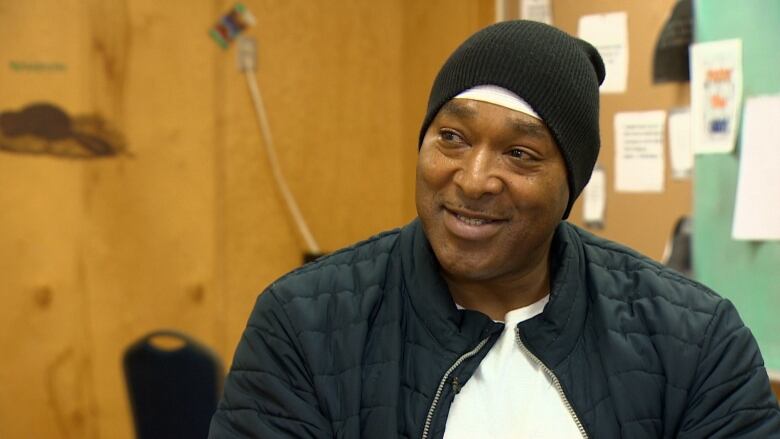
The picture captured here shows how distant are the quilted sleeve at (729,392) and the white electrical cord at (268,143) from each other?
178cm

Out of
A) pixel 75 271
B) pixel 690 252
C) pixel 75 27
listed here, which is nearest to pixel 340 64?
pixel 75 27

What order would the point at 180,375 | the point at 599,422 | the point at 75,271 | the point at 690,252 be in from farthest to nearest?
1. the point at 75,271
2. the point at 690,252
3. the point at 180,375
4. the point at 599,422

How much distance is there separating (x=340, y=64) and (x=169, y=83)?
2.15 ft

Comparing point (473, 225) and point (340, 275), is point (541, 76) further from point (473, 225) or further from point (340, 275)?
point (340, 275)

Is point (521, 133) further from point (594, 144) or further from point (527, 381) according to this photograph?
point (527, 381)

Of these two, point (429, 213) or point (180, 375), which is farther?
point (180, 375)

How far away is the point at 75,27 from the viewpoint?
7.93 ft

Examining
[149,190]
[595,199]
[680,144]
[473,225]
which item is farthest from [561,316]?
[149,190]

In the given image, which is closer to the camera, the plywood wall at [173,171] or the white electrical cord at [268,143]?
the plywood wall at [173,171]

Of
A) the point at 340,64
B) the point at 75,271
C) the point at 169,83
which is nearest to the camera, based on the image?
the point at 75,271

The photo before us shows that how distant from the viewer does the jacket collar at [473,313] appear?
131 centimetres

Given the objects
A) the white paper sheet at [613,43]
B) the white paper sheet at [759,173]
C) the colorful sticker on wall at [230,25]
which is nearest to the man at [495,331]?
the white paper sheet at [759,173]

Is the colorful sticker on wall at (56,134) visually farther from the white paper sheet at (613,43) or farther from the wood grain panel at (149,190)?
the white paper sheet at (613,43)

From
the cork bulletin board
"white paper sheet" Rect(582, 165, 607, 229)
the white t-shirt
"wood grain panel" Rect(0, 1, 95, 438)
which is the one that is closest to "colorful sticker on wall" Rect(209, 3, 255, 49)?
"wood grain panel" Rect(0, 1, 95, 438)
